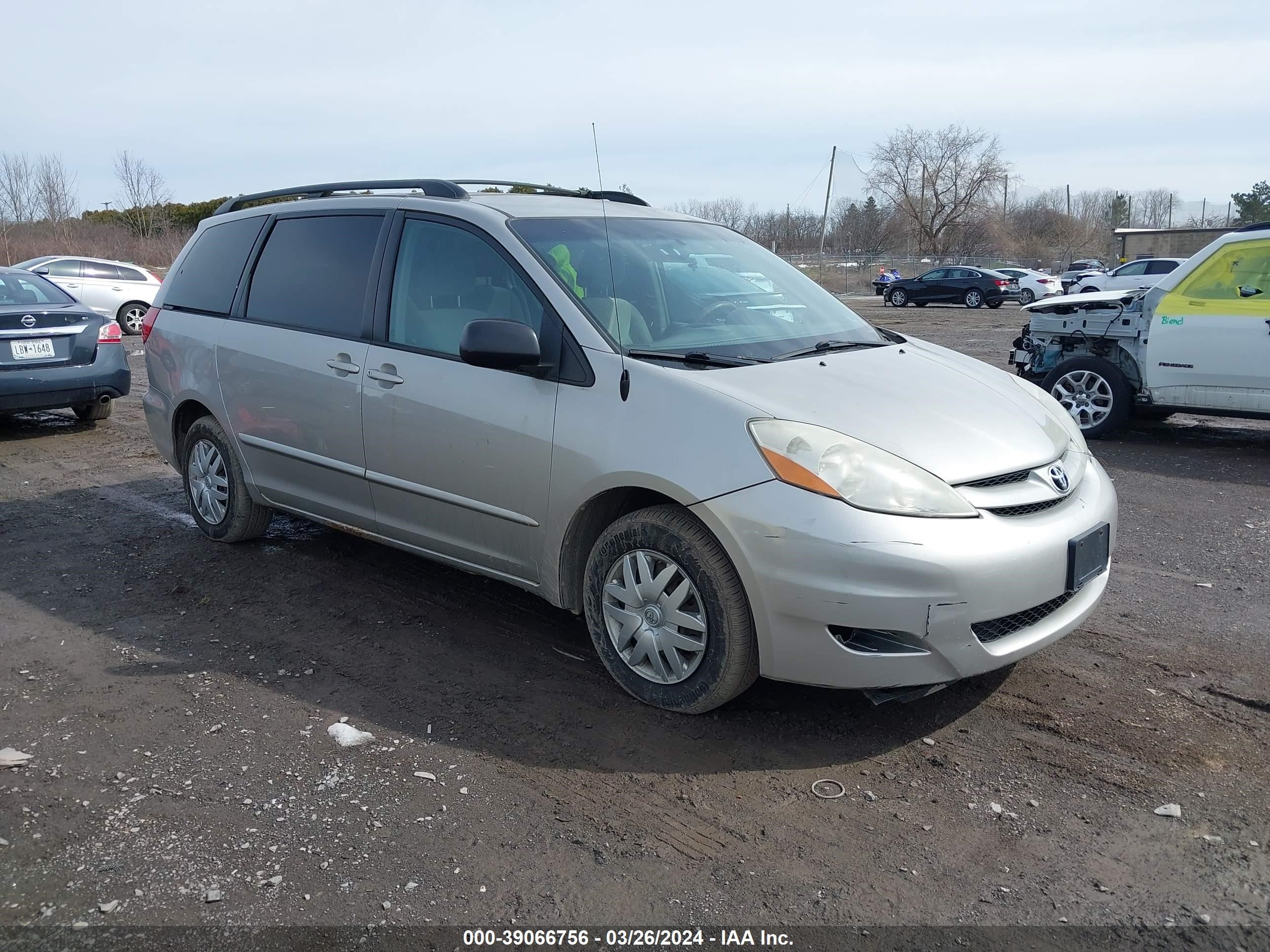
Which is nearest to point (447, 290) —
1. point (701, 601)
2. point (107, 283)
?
point (701, 601)

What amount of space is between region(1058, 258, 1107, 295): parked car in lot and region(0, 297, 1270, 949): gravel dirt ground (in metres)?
32.2

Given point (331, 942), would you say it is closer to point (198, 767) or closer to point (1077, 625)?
point (198, 767)

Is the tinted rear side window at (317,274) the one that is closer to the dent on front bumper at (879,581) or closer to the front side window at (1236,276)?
the dent on front bumper at (879,581)

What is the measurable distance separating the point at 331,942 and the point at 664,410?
6.37 feet

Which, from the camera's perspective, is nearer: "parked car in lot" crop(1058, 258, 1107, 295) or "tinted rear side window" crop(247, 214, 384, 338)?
"tinted rear side window" crop(247, 214, 384, 338)

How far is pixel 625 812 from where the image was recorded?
3139 mm

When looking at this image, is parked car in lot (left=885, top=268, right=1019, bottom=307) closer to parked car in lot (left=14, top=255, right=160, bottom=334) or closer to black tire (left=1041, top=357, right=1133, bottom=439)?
parked car in lot (left=14, top=255, right=160, bottom=334)

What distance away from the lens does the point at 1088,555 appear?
11.8 feet

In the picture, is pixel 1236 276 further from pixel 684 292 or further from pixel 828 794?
pixel 828 794

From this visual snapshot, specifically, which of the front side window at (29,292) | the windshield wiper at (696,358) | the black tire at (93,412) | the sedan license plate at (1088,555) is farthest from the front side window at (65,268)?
the sedan license plate at (1088,555)

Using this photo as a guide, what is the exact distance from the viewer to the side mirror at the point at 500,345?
3.84 meters

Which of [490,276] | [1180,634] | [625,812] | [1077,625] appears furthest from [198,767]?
[1180,634]

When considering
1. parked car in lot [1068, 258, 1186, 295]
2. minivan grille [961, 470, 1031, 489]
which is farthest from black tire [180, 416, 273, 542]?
parked car in lot [1068, 258, 1186, 295]

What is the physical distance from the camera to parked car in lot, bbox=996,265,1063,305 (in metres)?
33.9
